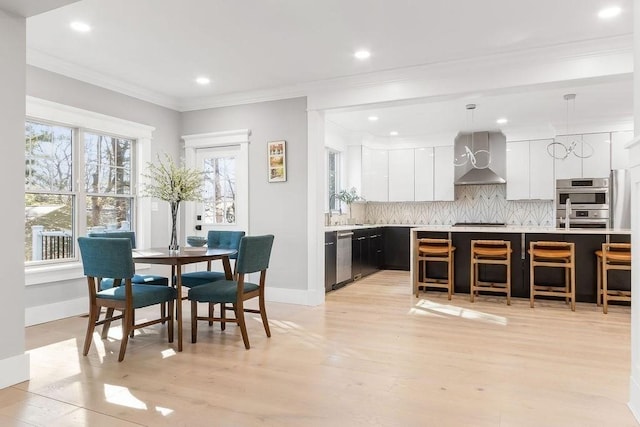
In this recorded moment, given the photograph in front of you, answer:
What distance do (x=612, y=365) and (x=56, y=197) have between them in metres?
5.20

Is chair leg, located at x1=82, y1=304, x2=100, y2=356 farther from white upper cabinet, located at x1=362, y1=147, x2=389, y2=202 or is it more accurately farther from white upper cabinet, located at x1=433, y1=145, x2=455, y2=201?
white upper cabinet, located at x1=433, y1=145, x2=455, y2=201

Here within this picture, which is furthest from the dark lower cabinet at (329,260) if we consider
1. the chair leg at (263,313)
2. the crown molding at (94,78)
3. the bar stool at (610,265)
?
the bar stool at (610,265)

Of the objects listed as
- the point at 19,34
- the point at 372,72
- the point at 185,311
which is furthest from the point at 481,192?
the point at 19,34

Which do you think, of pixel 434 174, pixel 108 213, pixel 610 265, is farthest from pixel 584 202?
pixel 108 213

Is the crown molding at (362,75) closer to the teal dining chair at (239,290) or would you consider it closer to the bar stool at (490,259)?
the bar stool at (490,259)

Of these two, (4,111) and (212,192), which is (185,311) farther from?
(4,111)

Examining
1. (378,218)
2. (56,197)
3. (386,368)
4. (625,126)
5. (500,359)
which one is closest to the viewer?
(386,368)

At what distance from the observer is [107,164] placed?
4.99 m

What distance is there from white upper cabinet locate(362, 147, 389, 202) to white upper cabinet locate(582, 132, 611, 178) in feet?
11.3

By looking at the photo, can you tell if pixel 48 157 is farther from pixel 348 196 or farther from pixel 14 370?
pixel 348 196

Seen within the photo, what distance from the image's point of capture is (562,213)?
23.5 ft

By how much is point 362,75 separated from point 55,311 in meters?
4.10

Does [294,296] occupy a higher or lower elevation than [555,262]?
lower

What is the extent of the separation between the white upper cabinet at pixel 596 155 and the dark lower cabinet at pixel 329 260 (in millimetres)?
4531
